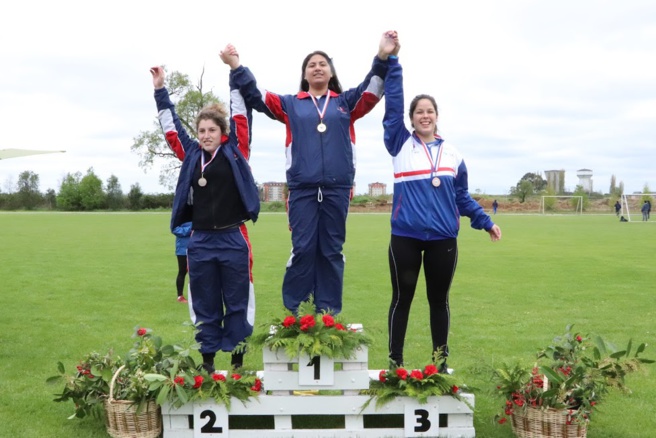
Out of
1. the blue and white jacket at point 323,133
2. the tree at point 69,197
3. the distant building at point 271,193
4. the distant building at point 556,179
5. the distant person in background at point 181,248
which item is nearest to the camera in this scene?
the blue and white jacket at point 323,133

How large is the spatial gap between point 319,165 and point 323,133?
0.25 m

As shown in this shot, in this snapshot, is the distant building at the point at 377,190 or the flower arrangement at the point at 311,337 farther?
the distant building at the point at 377,190

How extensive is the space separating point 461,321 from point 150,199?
69529 mm

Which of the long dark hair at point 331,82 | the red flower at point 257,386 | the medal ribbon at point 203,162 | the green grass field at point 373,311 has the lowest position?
the green grass field at point 373,311

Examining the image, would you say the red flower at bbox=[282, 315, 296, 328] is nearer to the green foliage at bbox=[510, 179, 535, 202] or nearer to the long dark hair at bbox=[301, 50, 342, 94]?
the long dark hair at bbox=[301, 50, 342, 94]

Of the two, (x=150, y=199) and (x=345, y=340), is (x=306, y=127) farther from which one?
(x=150, y=199)

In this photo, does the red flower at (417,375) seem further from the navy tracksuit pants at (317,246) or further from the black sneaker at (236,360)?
the black sneaker at (236,360)

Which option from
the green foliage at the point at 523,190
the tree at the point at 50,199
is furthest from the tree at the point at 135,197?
the green foliage at the point at 523,190

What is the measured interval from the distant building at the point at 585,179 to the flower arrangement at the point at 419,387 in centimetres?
8269

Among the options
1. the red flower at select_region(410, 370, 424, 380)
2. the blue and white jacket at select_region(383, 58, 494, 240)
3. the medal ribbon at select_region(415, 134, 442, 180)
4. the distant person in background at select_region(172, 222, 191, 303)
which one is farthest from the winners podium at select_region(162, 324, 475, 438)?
the distant person in background at select_region(172, 222, 191, 303)

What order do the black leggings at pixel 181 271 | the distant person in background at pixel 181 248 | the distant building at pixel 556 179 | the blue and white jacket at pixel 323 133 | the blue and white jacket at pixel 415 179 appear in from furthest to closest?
1. the distant building at pixel 556 179
2. the black leggings at pixel 181 271
3. the distant person in background at pixel 181 248
4. the blue and white jacket at pixel 323 133
5. the blue and white jacket at pixel 415 179

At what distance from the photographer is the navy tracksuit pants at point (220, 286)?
4527mm

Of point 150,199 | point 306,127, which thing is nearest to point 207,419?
point 306,127

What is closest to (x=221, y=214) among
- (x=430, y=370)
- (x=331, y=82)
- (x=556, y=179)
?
(x=331, y=82)
